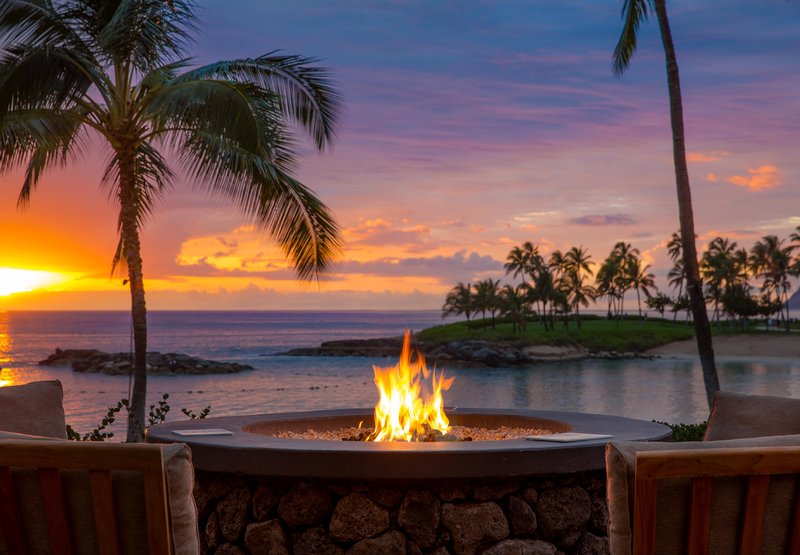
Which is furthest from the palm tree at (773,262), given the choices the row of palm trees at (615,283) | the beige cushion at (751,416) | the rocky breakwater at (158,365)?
the beige cushion at (751,416)

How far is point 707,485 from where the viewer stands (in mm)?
2416

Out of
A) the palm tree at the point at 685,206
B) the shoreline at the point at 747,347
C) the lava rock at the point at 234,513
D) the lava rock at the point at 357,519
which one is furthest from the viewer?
the shoreline at the point at 747,347

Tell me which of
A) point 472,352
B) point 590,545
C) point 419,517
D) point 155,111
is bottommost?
point 472,352

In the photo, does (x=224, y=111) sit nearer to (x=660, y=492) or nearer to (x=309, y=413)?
(x=309, y=413)

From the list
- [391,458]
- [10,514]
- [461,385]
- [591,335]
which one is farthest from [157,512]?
[591,335]

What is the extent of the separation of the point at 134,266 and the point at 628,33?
717 centimetres

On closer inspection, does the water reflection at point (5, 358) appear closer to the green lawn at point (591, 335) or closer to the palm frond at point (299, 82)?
the palm frond at point (299, 82)

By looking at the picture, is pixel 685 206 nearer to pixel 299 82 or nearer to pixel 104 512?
pixel 299 82

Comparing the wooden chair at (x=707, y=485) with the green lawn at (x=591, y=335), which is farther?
the green lawn at (x=591, y=335)

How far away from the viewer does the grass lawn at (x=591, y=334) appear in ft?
228

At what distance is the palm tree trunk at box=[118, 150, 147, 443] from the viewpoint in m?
10.1

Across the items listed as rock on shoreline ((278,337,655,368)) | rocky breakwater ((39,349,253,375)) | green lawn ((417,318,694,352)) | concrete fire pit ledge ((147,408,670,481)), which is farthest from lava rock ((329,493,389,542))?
green lawn ((417,318,694,352))

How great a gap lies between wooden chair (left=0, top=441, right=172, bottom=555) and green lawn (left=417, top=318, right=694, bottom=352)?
6631cm

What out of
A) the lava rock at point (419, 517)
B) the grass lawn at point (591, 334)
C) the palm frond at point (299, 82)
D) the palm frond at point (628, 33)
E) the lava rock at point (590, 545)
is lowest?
the grass lawn at point (591, 334)
